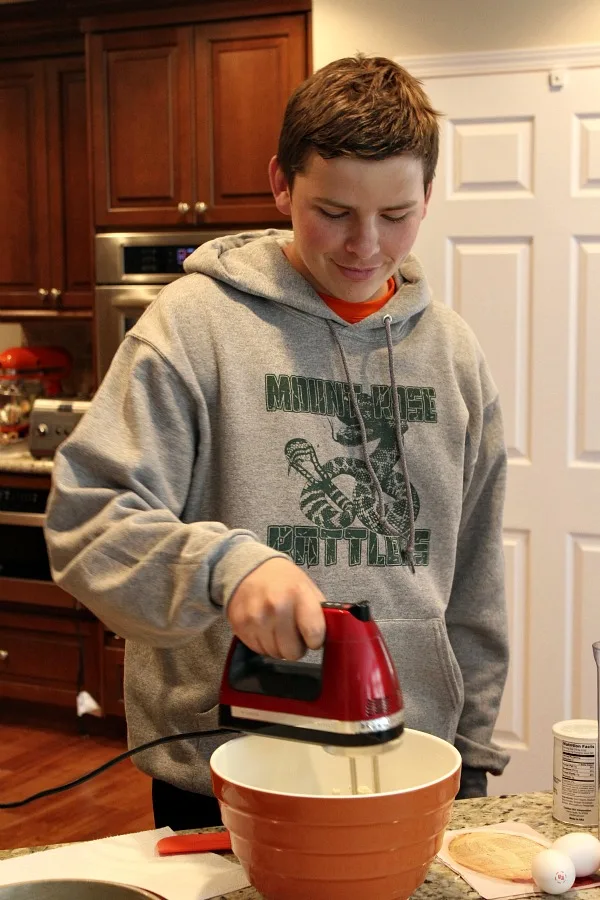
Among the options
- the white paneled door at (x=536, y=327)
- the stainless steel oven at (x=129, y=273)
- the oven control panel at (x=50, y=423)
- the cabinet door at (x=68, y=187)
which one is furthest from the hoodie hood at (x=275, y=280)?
the cabinet door at (x=68, y=187)

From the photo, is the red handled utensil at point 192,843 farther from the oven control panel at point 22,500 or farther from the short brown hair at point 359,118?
the oven control panel at point 22,500

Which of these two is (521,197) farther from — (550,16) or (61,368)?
(61,368)

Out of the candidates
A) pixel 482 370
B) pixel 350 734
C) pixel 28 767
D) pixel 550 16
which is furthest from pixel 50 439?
pixel 350 734

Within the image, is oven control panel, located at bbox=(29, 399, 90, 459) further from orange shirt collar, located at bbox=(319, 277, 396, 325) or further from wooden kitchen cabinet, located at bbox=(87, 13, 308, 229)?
orange shirt collar, located at bbox=(319, 277, 396, 325)

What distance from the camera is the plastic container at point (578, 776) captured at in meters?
1.15

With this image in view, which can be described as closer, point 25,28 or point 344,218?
point 344,218

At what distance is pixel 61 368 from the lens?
169 inches

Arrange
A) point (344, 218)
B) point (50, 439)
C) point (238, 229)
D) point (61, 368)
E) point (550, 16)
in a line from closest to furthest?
1. point (344, 218)
2. point (550, 16)
3. point (238, 229)
4. point (50, 439)
5. point (61, 368)

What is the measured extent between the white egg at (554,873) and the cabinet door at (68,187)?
331 cm

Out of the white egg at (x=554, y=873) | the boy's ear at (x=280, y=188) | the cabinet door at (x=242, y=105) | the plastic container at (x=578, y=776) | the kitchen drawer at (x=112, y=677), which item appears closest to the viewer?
the white egg at (x=554, y=873)

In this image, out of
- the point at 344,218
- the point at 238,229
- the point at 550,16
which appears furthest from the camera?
the point at 238,229

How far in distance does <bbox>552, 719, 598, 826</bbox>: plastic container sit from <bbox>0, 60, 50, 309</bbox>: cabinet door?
11.0 feet

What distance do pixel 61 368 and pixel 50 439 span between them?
22.8 inches

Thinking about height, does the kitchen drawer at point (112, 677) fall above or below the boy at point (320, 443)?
below
